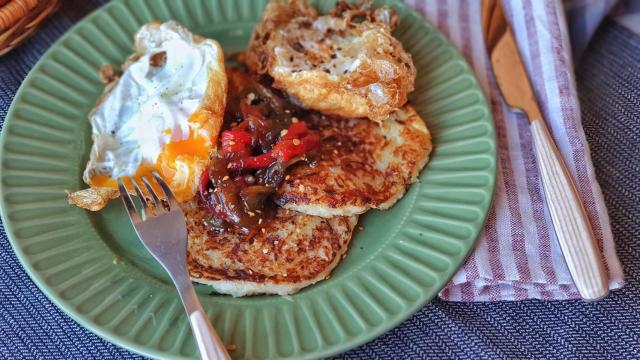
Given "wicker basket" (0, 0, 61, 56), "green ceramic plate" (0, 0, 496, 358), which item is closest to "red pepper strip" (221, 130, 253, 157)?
"green ceramic plate" (0, 0, 496, 358)

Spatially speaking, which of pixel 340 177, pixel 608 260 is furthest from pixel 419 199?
pixel 608 260

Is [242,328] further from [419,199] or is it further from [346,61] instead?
[346,61]

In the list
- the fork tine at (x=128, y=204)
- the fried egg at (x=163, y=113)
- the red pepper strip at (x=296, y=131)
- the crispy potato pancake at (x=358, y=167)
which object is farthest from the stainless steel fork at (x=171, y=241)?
the red pepper strip at (x=296, y=131)

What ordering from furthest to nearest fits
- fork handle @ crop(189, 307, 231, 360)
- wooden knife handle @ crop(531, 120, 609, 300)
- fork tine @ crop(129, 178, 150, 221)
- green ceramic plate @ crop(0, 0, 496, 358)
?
fork tine @ crop(129, 178, 150, 221)
wooden knife handle @ crop(531, 120, 609, 300)
green ceramic plate @ crop(0, 0, 496, 358)
fork handle @ crop(189, 307, 231, 360)

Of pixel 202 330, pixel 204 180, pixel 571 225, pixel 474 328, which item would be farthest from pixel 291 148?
pixel 571 225

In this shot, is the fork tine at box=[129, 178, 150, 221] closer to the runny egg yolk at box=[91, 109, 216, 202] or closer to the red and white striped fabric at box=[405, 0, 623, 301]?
the runny egg yolk at box=[91, 109, 216, 202]

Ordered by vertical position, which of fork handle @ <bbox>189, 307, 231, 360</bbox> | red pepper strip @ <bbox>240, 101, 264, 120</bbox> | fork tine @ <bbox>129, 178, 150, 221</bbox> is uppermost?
red pepper strip @ <bbox>240, 101, 264, 120</bbox>
